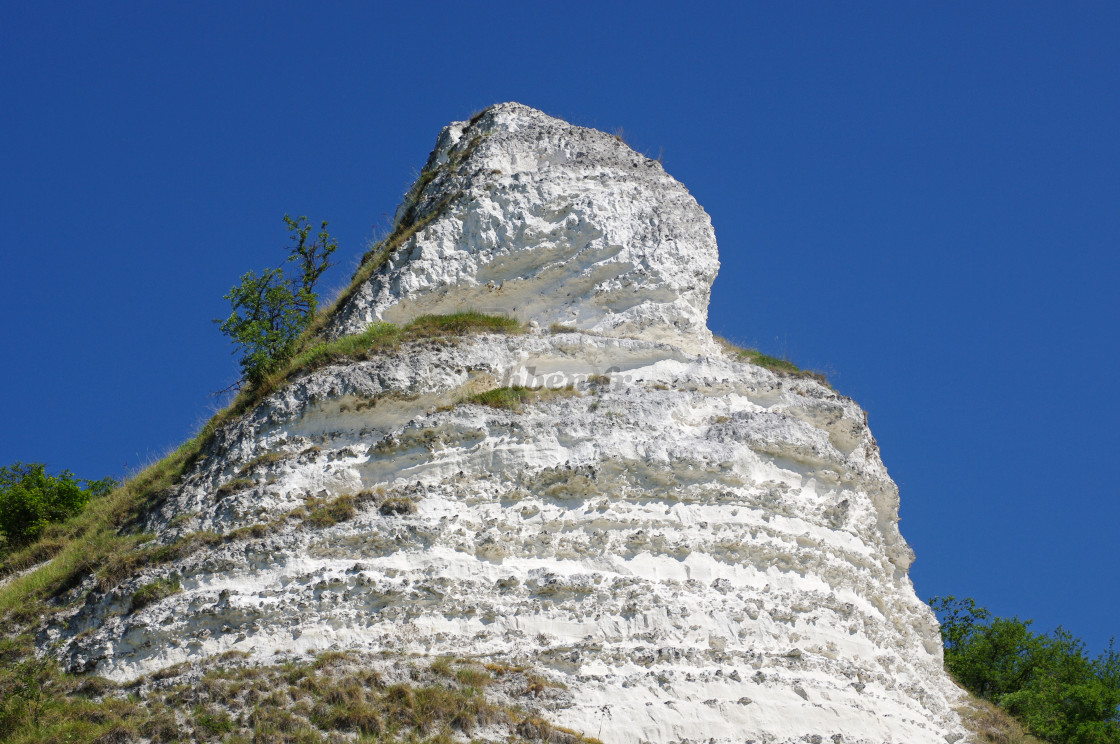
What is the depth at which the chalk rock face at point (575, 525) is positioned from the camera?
15.4m

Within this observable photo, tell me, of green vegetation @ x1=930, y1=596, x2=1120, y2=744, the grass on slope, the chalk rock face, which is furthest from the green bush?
green vegetation @ x1=930, y1=596, x2=1120, y2=744

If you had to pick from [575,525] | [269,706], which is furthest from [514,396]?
[269,706]

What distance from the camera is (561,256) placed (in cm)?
2345

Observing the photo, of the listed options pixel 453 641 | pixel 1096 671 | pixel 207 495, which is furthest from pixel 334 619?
pixel 1096 671

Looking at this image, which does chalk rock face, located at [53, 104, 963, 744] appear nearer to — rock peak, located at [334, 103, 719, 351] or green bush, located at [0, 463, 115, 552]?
rock peak, located at [334, 103, 719, 351]

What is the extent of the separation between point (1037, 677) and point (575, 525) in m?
18.4

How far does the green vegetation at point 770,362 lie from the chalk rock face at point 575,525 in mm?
659

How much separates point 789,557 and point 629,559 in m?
3.05

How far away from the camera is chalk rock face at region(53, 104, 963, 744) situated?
15359 millimetres

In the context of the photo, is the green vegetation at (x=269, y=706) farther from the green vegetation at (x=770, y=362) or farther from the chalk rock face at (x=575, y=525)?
the green vegetation at (x=770, y=362)

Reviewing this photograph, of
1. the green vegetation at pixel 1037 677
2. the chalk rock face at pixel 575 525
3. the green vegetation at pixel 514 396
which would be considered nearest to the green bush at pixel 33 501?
the chalk rock face at pixel 575 525

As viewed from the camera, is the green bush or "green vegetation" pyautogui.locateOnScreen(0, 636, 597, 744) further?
the green bush

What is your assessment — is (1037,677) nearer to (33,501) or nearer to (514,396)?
(514,396)

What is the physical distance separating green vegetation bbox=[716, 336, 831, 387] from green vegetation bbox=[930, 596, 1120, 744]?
31.1 ft
